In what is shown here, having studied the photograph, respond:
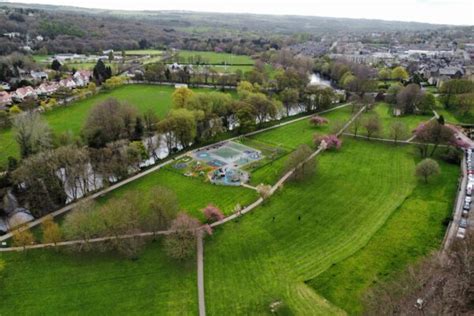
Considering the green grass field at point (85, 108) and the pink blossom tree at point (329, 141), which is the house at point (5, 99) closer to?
the green grass field at point (85, 108)

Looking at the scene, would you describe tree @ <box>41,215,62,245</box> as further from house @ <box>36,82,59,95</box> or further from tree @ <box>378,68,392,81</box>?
tree @ <box>378,68,392,81</box>

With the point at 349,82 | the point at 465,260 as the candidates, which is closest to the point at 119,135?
the point at 465,260

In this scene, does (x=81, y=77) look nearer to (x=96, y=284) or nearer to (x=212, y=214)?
(x=212, y=214)

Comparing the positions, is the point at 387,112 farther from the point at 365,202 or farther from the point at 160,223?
the point at 160,223

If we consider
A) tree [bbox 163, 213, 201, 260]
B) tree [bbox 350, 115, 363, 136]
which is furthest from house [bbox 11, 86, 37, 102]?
tree [bbox 350, 115, 363, 136]

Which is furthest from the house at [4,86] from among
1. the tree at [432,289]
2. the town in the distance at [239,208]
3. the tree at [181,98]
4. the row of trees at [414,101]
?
the tree at [432,289]

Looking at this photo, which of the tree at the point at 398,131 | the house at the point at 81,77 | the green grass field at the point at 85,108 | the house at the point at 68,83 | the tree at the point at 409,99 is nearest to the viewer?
the green grass field at the point at 85,108
